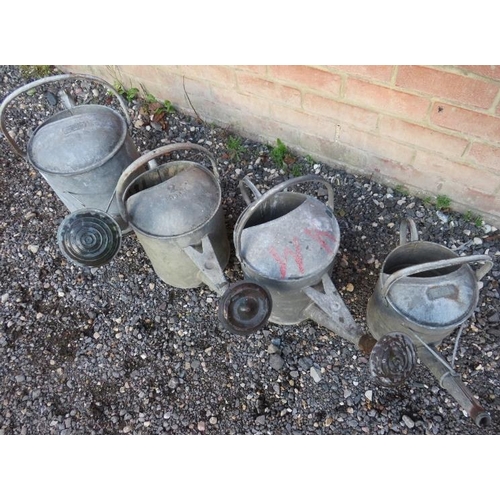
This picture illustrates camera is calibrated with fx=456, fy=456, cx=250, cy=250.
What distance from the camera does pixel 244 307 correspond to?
5.25 feet

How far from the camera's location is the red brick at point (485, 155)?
2053 millimetres

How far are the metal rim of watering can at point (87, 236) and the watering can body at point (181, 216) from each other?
110 millimetres

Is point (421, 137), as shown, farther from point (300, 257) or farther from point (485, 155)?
point (300, 257)

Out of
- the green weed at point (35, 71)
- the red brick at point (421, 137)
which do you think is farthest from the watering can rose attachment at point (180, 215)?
the green weed at point (35, 71)

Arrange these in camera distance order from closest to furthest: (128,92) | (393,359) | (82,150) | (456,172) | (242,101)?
(393,359), (82,150), (456,172), (242,101), (128,92)

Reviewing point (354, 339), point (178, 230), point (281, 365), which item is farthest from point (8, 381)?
point (354, 339)

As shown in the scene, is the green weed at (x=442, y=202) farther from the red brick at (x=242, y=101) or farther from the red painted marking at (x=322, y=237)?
the red brick at (x=242, y=101)

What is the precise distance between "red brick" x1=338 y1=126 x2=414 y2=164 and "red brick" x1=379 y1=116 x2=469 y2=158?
51 millimetres

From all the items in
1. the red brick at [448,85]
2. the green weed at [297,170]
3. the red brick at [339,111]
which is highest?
Answer: the red brick at [448,85]

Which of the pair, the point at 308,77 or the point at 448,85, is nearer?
the point at 448,85

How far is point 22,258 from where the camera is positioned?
256cm

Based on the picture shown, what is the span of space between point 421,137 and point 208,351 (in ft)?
4.78

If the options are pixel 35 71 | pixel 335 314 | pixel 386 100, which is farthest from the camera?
pixel 35 71

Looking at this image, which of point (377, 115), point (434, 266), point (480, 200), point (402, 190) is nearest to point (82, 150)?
point (377, 115)
